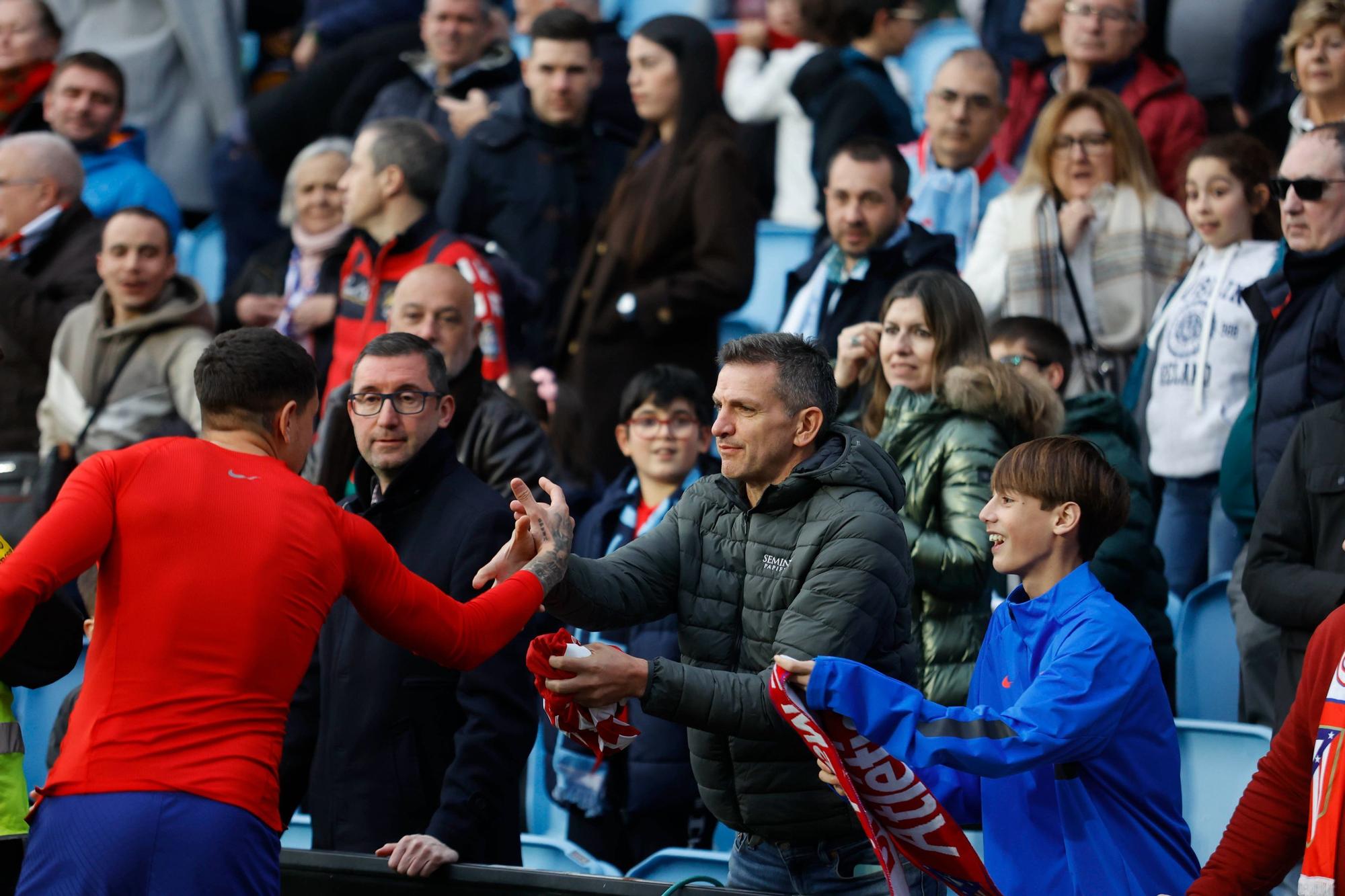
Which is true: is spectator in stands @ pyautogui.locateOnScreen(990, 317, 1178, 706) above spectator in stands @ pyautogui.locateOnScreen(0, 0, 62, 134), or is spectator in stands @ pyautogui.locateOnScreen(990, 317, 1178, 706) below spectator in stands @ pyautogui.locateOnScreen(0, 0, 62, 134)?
below

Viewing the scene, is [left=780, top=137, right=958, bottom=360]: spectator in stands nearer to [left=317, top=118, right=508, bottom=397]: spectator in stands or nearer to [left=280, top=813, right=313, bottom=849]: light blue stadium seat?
[left=317, top=118, right=508, bottom=397]: spectator in stands

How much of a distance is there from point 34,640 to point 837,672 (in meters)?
1.81

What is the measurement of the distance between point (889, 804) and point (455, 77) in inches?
243

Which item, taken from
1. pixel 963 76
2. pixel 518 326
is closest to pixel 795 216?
pixel 963 76

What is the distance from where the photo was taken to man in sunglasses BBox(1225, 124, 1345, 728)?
5246mm

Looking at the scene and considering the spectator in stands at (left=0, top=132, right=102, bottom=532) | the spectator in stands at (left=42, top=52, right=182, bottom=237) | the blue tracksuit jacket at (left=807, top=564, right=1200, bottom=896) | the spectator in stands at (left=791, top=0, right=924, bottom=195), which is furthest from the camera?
the spectator in stands at (left=42, top=52, right=182, bottom=237)

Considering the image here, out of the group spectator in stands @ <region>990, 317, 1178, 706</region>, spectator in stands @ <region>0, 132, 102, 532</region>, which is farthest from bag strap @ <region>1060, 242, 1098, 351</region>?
spectator in stands @ <region>0, 132, 102, 532</region>

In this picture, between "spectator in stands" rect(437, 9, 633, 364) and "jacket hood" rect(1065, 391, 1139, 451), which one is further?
"spectator in stands" rect(437, 9, 633, 364)

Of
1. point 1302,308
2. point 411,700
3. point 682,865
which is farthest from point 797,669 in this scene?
point 1302,308

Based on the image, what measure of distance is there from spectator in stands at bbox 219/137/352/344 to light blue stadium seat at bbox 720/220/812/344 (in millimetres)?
2219

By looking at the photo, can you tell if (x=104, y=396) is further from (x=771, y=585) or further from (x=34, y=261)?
(x=771, y=585)

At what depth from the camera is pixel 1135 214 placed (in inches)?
261

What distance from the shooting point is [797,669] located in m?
3.27

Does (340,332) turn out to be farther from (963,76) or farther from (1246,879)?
(1246,879)
